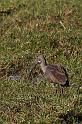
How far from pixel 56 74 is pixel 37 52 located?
205 centimetres

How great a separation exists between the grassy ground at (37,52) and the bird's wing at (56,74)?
0.19 meters

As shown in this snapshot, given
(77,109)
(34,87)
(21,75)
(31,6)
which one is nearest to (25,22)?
(31,6)

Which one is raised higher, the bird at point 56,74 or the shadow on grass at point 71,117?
the bird at point 56,74

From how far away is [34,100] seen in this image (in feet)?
27.9

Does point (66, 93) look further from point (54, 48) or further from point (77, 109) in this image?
point (54, 48)

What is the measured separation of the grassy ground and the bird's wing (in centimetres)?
19

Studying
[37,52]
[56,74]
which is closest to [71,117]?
[56,74]

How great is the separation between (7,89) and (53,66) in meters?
0.84

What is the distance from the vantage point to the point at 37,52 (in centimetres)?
1079

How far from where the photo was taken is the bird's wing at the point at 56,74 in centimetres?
866

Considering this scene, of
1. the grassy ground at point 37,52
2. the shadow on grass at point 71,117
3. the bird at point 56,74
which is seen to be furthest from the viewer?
the bird at point 56,74

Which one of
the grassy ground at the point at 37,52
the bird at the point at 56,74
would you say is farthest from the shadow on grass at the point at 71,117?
the bird at the point at 56,74

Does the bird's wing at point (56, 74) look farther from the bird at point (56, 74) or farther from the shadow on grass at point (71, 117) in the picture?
the shadow on grass at point (71, 117)

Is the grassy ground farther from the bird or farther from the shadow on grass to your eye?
the bird
